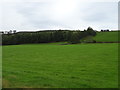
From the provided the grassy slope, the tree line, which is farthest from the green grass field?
the tree line

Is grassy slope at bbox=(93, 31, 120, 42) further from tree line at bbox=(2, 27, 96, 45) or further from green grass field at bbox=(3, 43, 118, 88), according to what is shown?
green grass field at bbox=(3, 43, 118, 88)

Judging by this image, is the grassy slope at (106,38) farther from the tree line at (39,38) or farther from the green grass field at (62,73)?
the green grass field at (62,73)

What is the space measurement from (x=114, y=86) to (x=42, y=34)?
106702mm

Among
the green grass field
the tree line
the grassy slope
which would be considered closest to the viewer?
the green grass field

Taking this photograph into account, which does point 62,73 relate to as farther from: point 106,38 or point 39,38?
point 106,38

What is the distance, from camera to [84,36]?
12000 centimetres

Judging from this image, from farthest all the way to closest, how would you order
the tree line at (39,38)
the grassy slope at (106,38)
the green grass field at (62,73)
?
the tree line at (39,38), the grassy slope at (106,38), the green grass field at (62,73)

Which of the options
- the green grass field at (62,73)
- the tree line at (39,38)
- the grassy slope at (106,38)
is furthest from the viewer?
the tree line at (39,38)

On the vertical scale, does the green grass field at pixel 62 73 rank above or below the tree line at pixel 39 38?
below

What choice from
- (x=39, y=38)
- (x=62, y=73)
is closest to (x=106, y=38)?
(x=39, y=38)

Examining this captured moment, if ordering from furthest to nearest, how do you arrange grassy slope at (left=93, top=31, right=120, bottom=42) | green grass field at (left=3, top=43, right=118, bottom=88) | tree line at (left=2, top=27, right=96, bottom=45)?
tree line at (left=2, top=27, right=96, bottom=45), grassy slope at (left=93, top=31, right=120, bottom=42), green grass field at (left=3, top=43, right=118, bottom=88)

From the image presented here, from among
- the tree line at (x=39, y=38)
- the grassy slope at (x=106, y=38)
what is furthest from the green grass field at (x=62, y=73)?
the tree line at (x=39, y=38)

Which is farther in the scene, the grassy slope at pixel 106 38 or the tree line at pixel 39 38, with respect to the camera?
the tree line at pixel 39 38

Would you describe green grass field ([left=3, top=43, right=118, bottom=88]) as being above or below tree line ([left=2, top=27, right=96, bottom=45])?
below
